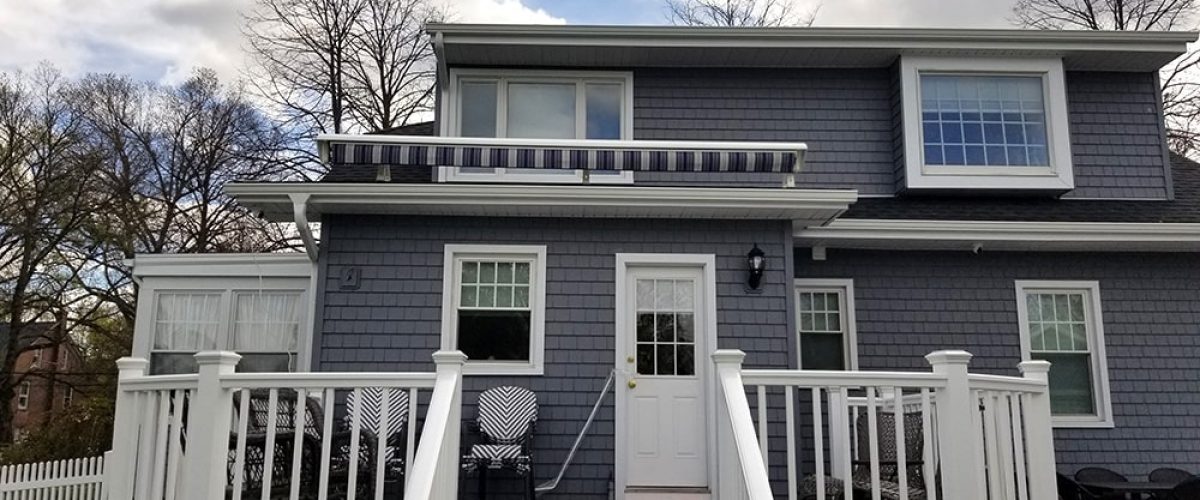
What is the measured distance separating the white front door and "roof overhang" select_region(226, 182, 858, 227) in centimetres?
62

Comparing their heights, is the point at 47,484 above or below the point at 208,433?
below

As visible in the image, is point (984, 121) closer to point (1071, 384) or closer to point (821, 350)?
point (1071, 384)

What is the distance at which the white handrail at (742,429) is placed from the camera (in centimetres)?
281

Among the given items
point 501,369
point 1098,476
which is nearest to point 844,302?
point 1098,476

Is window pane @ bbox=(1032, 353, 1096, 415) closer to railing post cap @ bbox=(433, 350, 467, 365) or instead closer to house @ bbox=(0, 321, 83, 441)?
railing post cap @ bbox=(433, 350, 467, 365)

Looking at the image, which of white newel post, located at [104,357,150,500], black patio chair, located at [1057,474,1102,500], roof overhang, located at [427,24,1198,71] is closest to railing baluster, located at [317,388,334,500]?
white newel post, located at [104,357,150,500]

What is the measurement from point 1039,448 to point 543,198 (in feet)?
11.7

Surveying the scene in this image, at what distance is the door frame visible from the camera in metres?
5.95

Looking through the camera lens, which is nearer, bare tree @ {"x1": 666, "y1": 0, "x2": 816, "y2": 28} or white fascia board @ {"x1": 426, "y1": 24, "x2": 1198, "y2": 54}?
white fascia board @ {"x1": 426, "y1": 24, "x2": 1198, "y2": 54}

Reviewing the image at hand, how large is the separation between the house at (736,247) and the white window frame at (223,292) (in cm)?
3

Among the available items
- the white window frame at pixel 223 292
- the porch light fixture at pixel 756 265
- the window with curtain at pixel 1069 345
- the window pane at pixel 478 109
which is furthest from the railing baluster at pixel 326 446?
the window with curtain at pixel 1069 345

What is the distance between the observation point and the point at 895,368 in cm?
702

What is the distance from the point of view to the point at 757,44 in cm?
761

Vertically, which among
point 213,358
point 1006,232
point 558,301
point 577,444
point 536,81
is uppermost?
point 536,81
